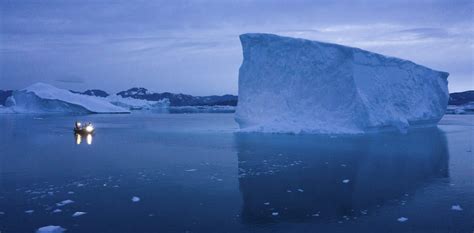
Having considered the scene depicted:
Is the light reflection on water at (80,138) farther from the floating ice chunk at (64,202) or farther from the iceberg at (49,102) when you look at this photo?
the iceberg at (49,102)

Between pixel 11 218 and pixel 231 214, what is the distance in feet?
12.3

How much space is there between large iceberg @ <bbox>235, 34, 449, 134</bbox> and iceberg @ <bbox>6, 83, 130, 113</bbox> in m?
41.7

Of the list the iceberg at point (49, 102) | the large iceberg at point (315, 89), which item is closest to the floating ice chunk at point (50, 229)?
the large iceberg at point (315, 89)

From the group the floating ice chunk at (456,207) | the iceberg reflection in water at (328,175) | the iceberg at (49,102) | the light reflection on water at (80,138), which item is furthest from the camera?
the iceberg at (49,102)

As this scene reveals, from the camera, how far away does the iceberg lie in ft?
193

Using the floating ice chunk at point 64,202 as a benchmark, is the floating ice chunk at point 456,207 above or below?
above

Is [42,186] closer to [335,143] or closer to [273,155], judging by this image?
[273,155]

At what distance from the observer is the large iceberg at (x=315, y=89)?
22.4 metres

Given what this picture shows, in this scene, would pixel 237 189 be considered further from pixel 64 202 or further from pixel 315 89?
pixel 315 89

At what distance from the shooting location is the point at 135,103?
4021 inches

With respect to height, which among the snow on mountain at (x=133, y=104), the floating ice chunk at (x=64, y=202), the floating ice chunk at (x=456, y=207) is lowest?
the floating ice chunk at (x=64, y=202)

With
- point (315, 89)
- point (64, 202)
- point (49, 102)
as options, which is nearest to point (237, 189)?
point (64, 202)

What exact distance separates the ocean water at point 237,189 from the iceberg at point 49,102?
46005mm

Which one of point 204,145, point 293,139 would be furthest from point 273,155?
point 293,139
